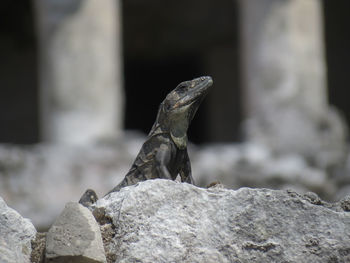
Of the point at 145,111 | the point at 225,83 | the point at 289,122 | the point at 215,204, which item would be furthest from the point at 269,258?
the point at 145,111

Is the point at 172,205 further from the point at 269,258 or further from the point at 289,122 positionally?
the point at 289,122

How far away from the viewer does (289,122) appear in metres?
10.8

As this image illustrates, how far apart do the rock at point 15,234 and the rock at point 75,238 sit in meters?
0.10

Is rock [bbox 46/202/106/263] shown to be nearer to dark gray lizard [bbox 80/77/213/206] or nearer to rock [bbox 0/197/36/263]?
rock [bbox 0/197/36/263]

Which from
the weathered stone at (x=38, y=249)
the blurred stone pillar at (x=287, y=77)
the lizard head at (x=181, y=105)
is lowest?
the blurred stone pillar at (x=287, y=77)

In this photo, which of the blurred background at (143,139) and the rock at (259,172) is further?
the rock at (259,172)

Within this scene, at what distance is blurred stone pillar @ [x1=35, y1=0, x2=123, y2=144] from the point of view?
10578mm

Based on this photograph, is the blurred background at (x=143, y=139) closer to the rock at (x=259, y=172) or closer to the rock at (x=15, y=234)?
the rock at (x=259, y=172)

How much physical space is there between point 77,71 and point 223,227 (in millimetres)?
7708

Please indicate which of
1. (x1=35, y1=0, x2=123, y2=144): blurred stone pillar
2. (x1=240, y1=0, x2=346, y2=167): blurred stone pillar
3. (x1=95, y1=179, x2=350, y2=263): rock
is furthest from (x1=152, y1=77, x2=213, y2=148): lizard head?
(x1=240, y1=0, x2=346, y2=167): blurred stone pillar

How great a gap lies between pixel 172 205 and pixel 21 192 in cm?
643

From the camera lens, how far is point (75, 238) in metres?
3.08

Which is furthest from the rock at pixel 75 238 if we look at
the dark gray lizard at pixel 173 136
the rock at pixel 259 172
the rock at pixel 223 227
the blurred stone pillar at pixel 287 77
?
the blurred stone pillar at pixel 287 77

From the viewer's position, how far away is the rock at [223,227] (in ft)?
10.0
